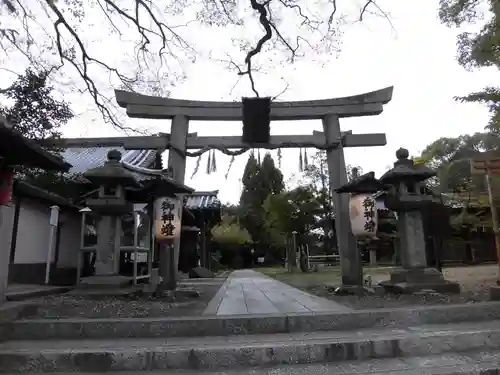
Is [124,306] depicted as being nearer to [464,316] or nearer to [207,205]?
[464,316]

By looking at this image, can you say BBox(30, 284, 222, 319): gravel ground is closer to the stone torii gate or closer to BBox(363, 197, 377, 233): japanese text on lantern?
the stone torii gate

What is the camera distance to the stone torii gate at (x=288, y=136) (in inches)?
354

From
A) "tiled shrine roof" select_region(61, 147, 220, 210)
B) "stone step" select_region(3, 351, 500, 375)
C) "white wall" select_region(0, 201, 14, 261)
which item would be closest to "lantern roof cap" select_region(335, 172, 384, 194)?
"stone step" select_region(3, 351, 500, 375)

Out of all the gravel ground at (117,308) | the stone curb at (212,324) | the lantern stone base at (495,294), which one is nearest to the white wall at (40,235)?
the gravel ground at (117,308)

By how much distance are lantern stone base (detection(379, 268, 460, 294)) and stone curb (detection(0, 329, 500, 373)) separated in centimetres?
334

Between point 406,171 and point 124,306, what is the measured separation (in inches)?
242

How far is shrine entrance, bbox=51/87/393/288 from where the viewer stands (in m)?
8.99

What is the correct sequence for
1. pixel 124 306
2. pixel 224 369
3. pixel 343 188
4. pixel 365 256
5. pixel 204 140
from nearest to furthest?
pixel 224 369 < pixel 124 306 < pixel 343 188 < pixel 204 140 < pixel 365 256

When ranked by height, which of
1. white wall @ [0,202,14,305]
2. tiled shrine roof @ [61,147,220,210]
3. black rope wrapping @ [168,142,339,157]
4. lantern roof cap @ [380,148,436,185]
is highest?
tiled shrine roof @ [61,147,220,210]

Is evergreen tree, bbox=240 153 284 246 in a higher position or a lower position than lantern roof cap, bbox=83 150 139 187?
higher

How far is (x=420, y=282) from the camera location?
7.38 metres

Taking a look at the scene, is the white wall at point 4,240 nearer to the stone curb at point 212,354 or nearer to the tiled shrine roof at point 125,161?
the stone curb at point 212,354

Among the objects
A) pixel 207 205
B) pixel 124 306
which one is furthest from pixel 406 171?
pixel 207 205

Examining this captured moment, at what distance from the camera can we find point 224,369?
12.1 ft
